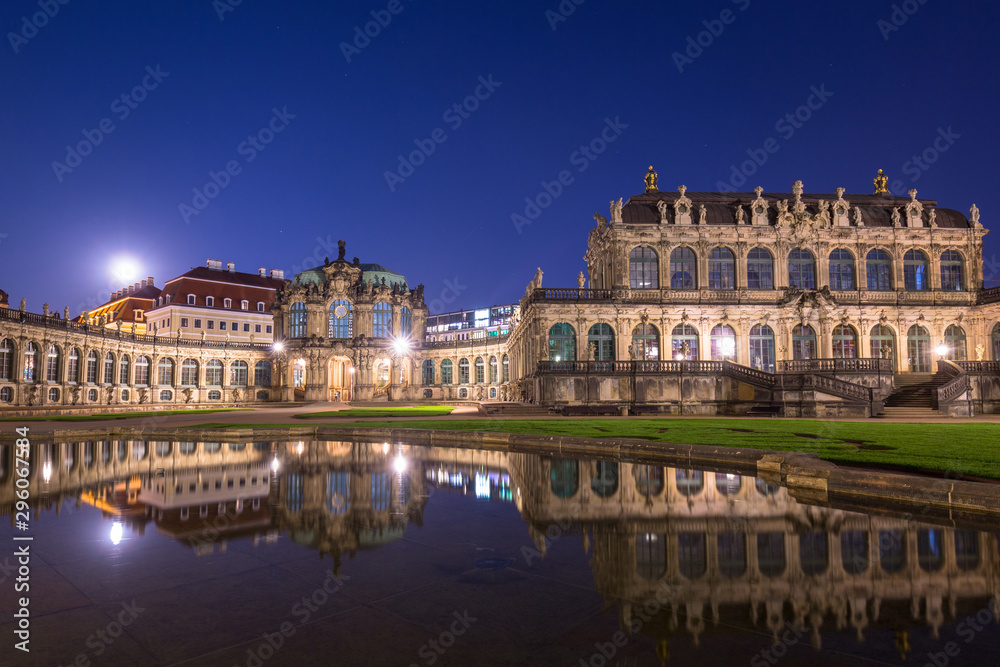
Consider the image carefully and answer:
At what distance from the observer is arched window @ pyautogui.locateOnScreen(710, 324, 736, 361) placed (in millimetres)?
53719

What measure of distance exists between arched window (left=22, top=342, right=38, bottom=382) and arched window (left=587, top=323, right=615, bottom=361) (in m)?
53.1

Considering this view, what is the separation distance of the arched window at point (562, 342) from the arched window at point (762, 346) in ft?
56.1

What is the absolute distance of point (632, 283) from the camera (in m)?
54.8

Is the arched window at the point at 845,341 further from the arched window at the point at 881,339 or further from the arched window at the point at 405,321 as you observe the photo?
the arched window at the point at 405,321

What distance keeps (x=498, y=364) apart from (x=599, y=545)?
73439 millimetres

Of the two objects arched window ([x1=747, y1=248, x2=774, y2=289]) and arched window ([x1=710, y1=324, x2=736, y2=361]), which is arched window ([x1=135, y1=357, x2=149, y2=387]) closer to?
arched window ([x1=710, y1=324, x2=736, y2=361])

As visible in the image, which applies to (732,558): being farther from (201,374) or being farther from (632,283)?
(201,374)

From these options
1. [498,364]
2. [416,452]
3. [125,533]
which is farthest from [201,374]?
[125,533]

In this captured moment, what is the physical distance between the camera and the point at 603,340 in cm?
5281

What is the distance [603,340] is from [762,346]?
50.2 feet

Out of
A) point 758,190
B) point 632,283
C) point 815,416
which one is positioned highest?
point 758,190

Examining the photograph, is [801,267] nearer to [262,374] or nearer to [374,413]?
[374,413]

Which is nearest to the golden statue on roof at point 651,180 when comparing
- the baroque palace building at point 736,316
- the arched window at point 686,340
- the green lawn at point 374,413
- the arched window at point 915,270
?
the baroque palace building at point 736,316

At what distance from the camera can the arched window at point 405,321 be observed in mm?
83375
